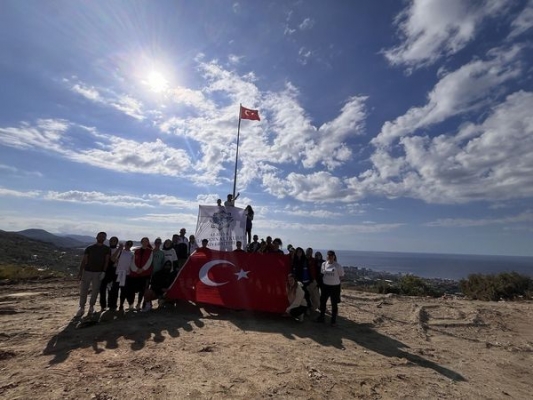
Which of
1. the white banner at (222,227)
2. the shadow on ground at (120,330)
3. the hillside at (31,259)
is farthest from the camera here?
the hillside at (31,259)

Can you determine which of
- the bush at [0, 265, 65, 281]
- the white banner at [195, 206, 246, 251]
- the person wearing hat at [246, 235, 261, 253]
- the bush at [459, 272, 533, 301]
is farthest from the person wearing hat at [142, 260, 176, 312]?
the bush at [459, 272, 533, 301]

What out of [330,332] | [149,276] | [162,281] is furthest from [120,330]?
[330,332]

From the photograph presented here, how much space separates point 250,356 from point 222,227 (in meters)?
7.56

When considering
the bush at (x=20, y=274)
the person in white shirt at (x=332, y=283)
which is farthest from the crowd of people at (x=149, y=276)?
the bush at (x=20, y=274)

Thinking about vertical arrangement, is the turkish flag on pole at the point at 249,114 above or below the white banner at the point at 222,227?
above

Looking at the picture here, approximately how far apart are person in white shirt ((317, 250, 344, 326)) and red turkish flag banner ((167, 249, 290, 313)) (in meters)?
1.00

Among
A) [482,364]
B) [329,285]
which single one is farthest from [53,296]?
[482,364]

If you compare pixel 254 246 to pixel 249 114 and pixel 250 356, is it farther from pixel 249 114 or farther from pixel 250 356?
pixel 249 114

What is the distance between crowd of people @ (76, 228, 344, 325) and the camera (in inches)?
336

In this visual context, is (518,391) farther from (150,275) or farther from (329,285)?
(150,275)

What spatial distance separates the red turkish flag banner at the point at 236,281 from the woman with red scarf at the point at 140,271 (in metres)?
0.85

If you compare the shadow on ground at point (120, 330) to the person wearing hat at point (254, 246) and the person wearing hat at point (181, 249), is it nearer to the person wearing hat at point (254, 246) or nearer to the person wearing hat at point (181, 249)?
the person wearing hat at point (181, 249)

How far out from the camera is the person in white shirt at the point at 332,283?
8.80 metres

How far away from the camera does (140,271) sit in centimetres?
903
